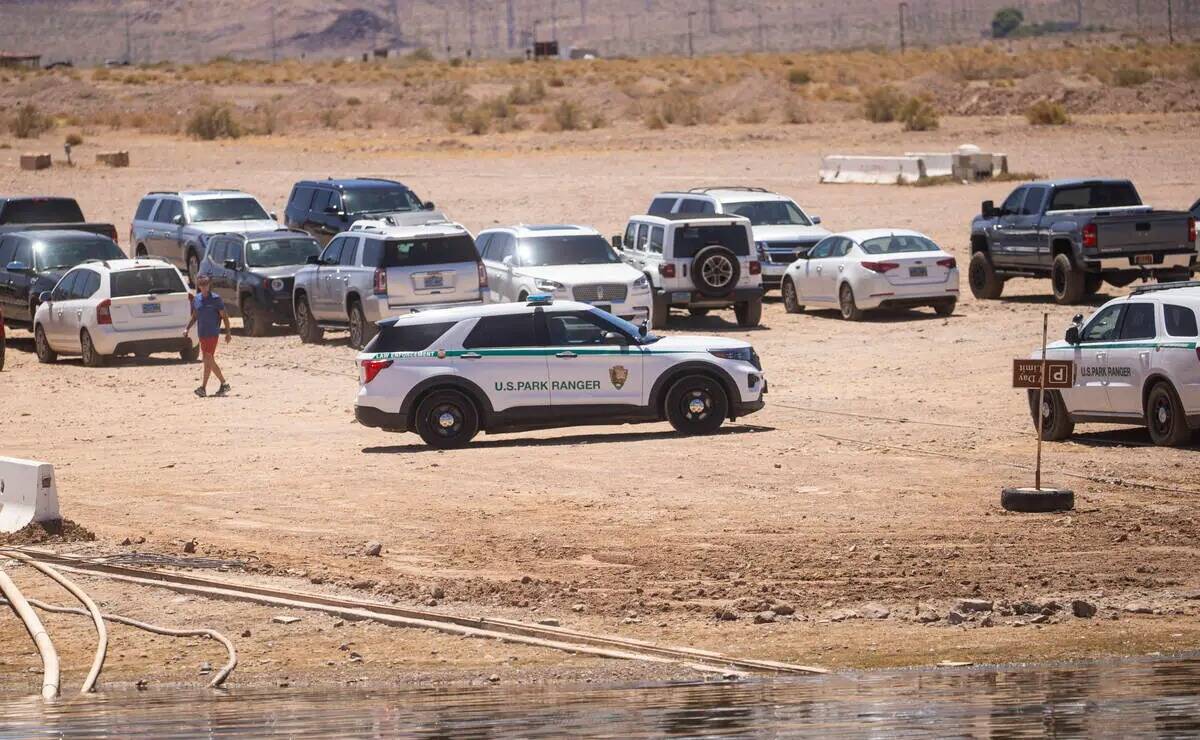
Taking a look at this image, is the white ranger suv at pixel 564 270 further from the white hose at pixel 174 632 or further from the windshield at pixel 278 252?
the white hose at pixel 174 632

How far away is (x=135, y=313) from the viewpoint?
2775cm

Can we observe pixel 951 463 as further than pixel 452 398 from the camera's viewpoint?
No

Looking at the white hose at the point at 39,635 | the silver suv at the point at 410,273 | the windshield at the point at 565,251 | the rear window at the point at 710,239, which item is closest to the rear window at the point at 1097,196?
the rear window at the point at 710,239

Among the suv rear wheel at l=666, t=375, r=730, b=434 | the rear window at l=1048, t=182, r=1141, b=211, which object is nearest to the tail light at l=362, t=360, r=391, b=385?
the suv rear wheel at l=666, t=375, r=730, b=434

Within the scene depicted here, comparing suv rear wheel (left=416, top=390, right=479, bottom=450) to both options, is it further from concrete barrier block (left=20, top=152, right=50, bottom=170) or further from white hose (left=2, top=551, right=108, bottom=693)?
concrete barrier block (left=20, top=152, right=50, bottom=170)

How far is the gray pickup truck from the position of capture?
29.3 meters

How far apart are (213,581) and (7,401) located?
12.7m

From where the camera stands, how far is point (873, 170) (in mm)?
53156

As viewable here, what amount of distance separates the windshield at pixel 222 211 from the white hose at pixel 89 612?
22.4 m

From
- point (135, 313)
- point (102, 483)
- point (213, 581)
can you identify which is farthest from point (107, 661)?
point (135, 313)

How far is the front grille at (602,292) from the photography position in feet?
89.8

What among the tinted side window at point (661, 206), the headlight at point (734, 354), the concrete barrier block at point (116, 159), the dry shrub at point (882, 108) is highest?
the dry shrub at point (882, 108)

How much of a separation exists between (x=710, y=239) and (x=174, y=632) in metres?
18.9

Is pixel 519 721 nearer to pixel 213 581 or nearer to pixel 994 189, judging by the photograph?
pixel 213 581
